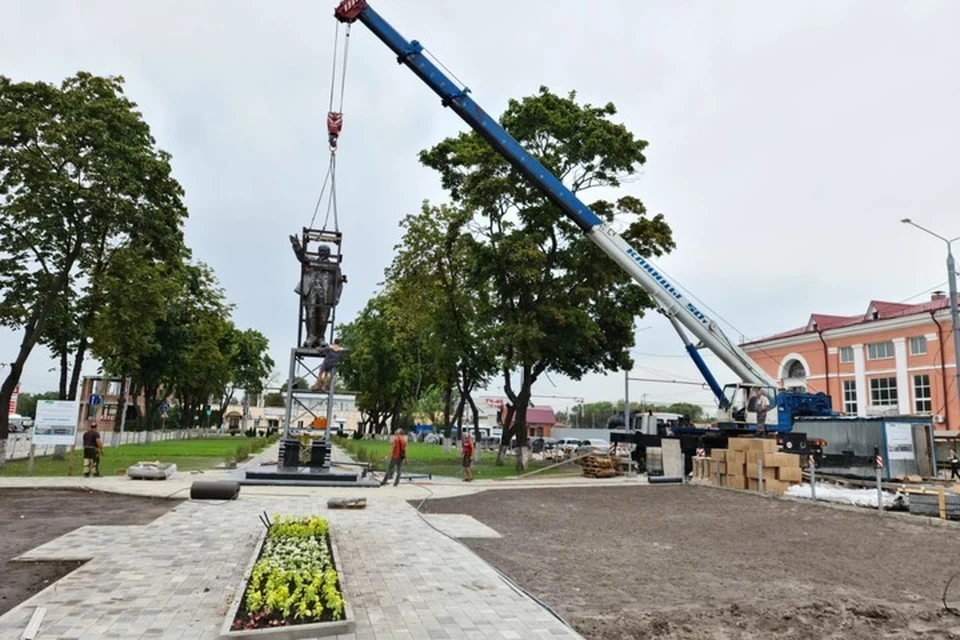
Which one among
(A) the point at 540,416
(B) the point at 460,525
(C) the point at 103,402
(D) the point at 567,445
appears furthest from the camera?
(A) the point at 540,416

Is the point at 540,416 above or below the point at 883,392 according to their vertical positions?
below

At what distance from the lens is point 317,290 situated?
721 inches

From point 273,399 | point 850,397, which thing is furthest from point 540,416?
point 273,399

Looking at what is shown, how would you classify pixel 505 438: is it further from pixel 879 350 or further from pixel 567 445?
pixel 879 350

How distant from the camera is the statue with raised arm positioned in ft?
60.0

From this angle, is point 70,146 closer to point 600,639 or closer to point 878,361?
point 600,639

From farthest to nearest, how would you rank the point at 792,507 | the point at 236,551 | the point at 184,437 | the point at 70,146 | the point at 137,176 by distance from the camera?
the point at 184,437
the point at 137,176
the point at 70,146
the point at 792,507
the point at 236,551

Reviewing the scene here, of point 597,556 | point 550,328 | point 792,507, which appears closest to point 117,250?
point 550,328

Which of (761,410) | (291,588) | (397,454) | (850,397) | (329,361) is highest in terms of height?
(850,397)

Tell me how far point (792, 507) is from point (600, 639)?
1275 centimetres

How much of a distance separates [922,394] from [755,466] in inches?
976

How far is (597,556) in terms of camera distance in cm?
1008

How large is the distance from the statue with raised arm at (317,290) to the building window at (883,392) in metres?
35.8

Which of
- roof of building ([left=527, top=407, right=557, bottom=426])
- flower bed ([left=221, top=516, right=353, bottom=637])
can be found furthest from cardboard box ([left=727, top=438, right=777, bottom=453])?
roof of building ([left=527, top=407, right=557, bottom=426])
